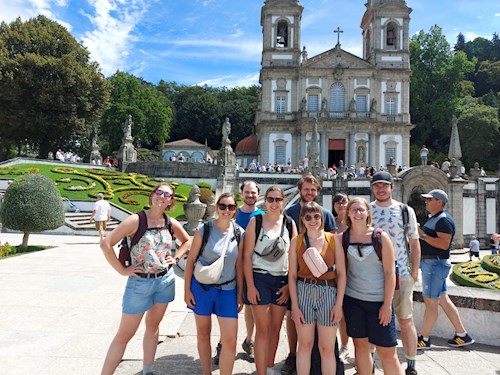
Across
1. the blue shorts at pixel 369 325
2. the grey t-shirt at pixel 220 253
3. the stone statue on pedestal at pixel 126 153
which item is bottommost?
the blue shorts at pixel 369 325

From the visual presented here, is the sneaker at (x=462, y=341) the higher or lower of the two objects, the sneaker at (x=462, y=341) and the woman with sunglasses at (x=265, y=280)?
the lower

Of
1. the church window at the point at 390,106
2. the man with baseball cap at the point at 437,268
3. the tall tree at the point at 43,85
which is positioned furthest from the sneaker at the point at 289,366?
the church window at the point at 390,106

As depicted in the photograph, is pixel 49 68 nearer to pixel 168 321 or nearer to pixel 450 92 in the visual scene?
pixel 168 321

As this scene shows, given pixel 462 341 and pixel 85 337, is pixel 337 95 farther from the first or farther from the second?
pixel 85 337

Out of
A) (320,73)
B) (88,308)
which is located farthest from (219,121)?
(88,308)

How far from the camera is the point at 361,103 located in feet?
126

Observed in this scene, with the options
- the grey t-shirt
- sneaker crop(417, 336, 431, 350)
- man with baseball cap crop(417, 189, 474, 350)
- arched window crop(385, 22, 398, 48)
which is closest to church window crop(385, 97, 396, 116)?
arched window crop(385, 22, 398, 48)

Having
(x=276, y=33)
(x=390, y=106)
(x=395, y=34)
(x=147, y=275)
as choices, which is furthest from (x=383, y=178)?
(x=395, y=34)

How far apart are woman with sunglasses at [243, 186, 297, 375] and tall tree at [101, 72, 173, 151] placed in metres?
47.2

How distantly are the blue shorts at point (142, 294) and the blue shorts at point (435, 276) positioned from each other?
3.10 metres

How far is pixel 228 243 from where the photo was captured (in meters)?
3.75

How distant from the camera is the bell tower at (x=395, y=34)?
38719mm

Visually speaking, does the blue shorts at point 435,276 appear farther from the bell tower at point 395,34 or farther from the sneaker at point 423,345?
the bell tower at point 395,34

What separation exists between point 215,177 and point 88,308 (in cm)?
2200
